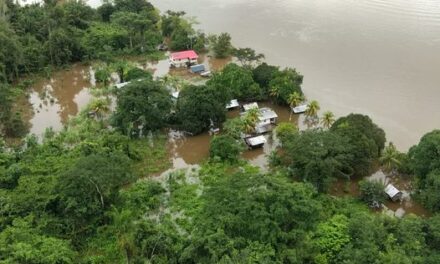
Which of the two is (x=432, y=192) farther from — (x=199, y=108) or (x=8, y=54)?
(x=8, y=54)

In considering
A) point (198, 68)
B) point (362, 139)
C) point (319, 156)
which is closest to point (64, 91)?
point (198, 68)

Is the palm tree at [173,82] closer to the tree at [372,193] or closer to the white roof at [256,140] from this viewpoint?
the white roof at [256,140]

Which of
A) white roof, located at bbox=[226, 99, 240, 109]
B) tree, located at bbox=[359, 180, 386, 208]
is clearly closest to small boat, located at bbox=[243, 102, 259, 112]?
white roof, located at bbox=[226, 99, 240, 109]

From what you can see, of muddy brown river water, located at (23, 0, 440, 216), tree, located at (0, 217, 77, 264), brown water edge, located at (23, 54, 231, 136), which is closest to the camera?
tree, located at (0, 217, 77, 264)

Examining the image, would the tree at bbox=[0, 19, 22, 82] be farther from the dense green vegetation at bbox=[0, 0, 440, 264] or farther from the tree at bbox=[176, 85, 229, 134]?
the tree at bbox=[176, 85, 229, 134]

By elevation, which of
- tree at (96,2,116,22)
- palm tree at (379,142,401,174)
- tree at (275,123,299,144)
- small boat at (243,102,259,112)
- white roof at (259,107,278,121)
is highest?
tree at (96,2,116,22)
